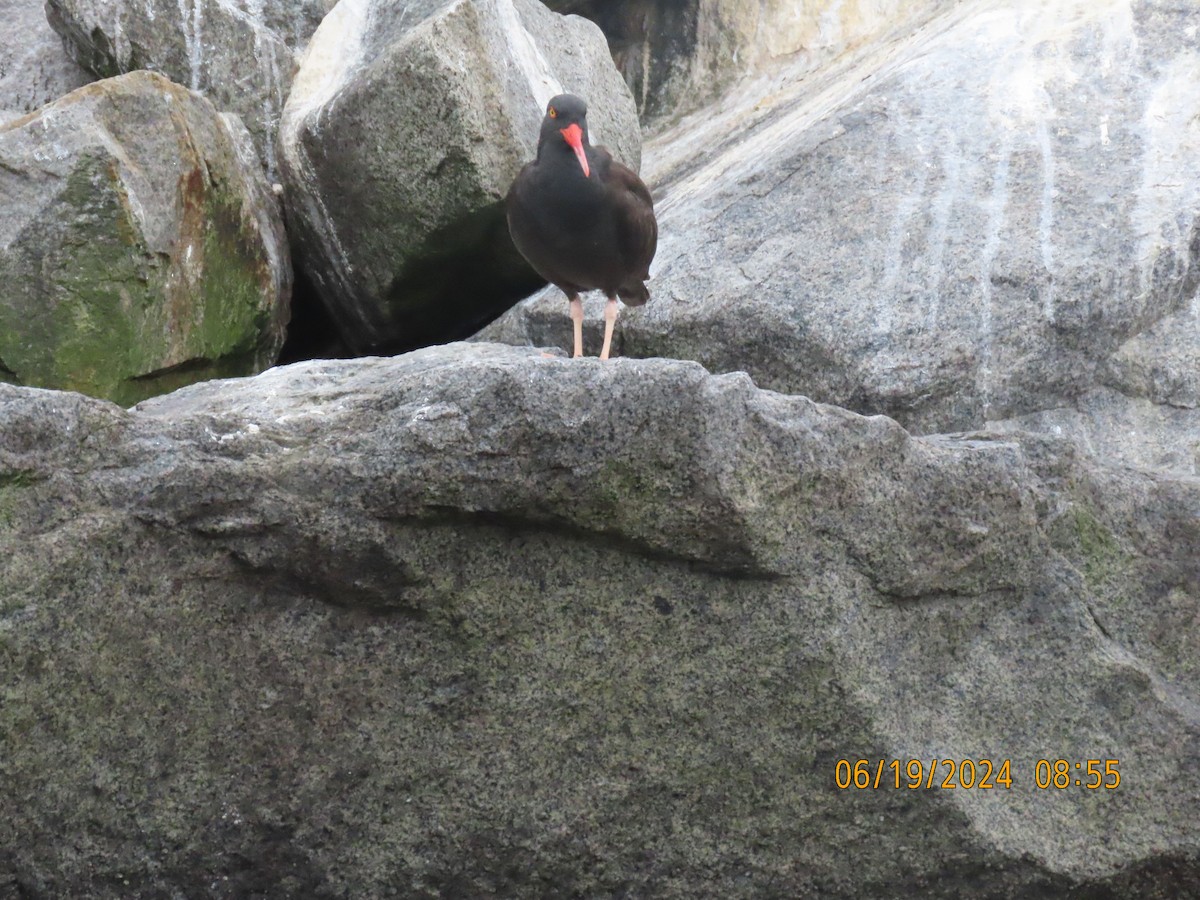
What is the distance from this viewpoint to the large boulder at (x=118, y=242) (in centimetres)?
516

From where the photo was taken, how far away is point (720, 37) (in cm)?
823

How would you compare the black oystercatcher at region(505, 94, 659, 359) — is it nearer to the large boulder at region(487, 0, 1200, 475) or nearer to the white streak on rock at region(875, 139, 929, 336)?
the large boulder at region(487, 0, 1200, 475)

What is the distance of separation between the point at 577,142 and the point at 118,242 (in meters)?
1.77

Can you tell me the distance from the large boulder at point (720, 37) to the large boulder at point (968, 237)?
1.53 metres

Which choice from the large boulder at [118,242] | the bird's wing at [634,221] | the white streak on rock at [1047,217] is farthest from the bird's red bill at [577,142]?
the white streak on rock at [1047,217]

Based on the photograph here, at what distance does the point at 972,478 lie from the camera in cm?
351

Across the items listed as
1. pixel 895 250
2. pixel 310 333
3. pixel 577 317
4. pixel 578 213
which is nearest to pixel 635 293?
pixel 577 317

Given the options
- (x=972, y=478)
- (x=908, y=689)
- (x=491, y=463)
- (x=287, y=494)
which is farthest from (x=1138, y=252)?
(x=287, y=494)

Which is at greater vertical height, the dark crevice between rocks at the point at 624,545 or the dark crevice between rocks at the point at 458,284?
the dark crevice between rocks at the point at 624,545

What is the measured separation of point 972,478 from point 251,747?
187 cm

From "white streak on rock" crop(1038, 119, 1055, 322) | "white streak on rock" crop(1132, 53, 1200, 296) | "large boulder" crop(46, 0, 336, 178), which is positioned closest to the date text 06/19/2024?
"white streak on rock" crop(1038, 119, 1055, 322)

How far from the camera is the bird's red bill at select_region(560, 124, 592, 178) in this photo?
Answer: 207 inches

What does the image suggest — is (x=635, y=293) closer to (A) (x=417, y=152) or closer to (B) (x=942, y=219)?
(A) (x=417, y=152)

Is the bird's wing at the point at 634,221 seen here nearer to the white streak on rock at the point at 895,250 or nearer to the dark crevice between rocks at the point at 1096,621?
the white streak on rock at the point at 895,250
